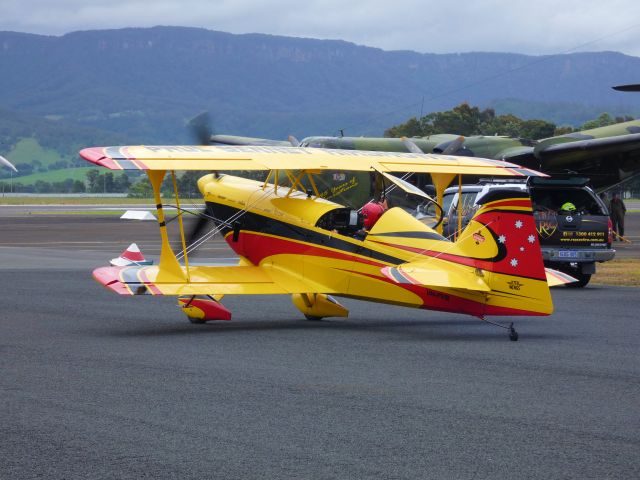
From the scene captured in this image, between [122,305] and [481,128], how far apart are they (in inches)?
3252

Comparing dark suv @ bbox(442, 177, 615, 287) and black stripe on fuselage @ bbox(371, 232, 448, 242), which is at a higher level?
black stripe on fuselage @ bbox(371, 232, 448, 242)

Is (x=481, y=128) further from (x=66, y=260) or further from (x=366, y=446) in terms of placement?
(x=366, y=446)

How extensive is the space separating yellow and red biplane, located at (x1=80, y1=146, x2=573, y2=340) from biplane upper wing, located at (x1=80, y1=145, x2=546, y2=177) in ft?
0.06

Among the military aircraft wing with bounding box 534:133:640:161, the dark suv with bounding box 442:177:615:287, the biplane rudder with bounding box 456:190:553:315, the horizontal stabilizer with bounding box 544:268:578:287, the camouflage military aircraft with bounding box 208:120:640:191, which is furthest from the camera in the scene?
the camouflage military aircraft with bounding box 208:120:640:191

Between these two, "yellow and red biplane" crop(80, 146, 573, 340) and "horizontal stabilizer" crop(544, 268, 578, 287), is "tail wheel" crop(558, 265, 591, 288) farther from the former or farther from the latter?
"horizontal stabilizer" crop(544, 268, 578, 287)

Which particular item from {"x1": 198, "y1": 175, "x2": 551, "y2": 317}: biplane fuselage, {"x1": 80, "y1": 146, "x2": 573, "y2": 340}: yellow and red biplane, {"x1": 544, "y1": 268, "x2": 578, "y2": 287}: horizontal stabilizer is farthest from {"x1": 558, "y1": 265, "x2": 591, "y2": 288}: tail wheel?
{"x1": 198, "y1": 175, "x2": 551, "y2": 317}: biplane fuselage

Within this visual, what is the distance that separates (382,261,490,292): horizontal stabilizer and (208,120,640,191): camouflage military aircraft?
20.1m

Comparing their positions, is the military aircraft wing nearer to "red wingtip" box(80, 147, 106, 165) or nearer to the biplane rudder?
the biplane rudder

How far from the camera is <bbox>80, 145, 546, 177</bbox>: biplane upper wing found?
13281 mm

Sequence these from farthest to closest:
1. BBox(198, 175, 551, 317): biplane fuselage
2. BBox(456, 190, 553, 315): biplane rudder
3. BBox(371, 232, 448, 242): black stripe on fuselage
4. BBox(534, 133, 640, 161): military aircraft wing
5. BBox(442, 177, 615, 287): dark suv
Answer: BBox(534, 133, 640, 161): military aircraft wing, BBox(442, 177, 615, 287): dark suv, BBox(371, 232, 448, 242): black stripe on fuselage, BBox(198, 175, 551, 317): biplane fuselage, BBox(456, 190, 553, 315): biplane rudder

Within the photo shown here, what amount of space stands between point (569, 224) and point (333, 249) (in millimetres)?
7410

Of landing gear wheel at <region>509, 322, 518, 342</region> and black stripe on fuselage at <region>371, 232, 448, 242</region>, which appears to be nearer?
landing gear wheel at <region>509, 322, 518, 342</region>

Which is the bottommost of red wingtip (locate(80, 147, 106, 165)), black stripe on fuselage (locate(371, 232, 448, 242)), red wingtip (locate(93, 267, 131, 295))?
red wingtip (locate(93, 267, 131, 295))

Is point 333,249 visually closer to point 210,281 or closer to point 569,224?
point 210,281
